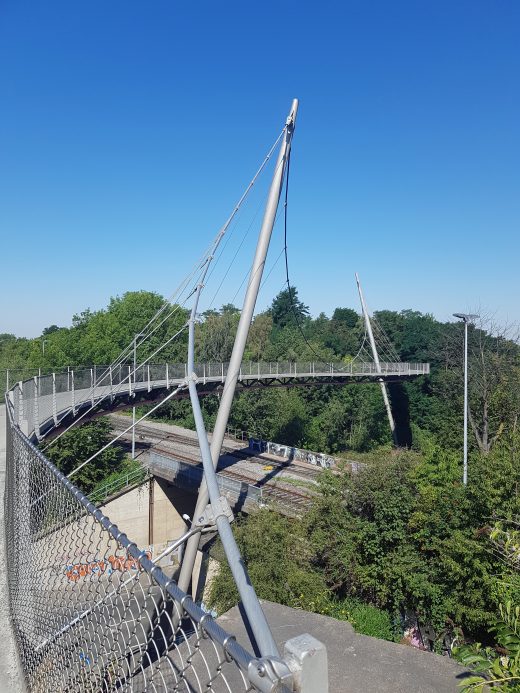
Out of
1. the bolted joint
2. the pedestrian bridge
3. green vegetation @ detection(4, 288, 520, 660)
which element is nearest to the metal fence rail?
the bolted joint

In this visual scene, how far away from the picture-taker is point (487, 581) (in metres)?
9.62

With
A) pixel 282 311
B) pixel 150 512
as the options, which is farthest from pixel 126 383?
pixel 282 311

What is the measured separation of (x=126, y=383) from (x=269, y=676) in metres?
17.5

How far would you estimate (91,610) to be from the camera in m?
1.86

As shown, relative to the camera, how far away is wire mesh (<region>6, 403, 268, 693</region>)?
4.31 ft

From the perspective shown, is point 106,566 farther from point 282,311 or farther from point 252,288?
point 282,311

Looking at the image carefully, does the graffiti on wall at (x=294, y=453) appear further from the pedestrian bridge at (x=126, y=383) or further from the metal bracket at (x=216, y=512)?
the metal bracket at (x=216, y=512)

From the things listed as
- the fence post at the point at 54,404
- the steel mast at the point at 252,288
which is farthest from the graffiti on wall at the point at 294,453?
the fence post at the point at 54,404

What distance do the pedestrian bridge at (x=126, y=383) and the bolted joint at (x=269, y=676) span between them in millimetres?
5361

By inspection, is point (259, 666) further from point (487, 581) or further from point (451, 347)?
point (451, 347)

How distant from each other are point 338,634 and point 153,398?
15.0 meters

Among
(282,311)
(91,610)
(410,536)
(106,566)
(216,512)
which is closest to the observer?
(91,610)

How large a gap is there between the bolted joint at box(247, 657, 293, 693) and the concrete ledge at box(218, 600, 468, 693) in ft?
10.3

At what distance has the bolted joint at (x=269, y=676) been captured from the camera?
→ 92 cm
